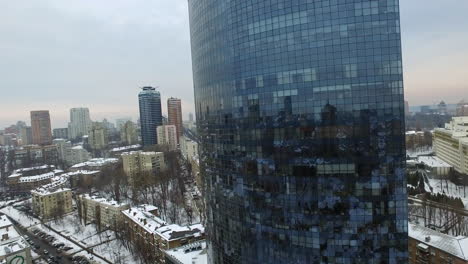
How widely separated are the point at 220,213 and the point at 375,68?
22032 mm

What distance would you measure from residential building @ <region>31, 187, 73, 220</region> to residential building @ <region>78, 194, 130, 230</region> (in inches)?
352

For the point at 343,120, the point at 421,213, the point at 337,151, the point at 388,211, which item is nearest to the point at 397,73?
the point at 343,120

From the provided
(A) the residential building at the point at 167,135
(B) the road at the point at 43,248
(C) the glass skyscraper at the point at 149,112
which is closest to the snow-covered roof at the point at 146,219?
(B) the road at the point at 43,248

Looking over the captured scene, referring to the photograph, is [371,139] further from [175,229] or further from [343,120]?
[175,229]

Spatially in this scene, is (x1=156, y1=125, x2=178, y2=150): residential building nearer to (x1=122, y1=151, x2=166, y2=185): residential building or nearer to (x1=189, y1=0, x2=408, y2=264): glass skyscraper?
(x1=122, y1=151, x2=166, y2=185): residential building

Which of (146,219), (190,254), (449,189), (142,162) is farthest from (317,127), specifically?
(142,162)

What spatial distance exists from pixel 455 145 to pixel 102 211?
105868 mm

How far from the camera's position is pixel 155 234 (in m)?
56.8

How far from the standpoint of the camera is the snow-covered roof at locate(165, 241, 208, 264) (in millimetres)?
45406

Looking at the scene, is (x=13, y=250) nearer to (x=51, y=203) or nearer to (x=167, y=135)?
(x=51, y=203)

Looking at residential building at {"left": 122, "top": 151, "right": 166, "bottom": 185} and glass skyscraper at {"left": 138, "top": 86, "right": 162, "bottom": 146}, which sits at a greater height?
glass skyscraper at {"left": 138, "top": 86, "right": 162, "bottom": 146}

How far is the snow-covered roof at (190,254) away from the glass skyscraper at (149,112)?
14676 cm

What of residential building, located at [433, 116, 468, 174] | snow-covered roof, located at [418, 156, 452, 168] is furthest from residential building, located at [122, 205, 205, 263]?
snow-covered roof, located at [418, 156, 452, 168]

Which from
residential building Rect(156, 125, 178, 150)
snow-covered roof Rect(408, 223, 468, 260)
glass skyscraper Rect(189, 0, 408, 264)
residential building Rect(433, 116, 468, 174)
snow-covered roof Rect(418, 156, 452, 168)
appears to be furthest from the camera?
residential building Rect(156, 125, 178, 150)
